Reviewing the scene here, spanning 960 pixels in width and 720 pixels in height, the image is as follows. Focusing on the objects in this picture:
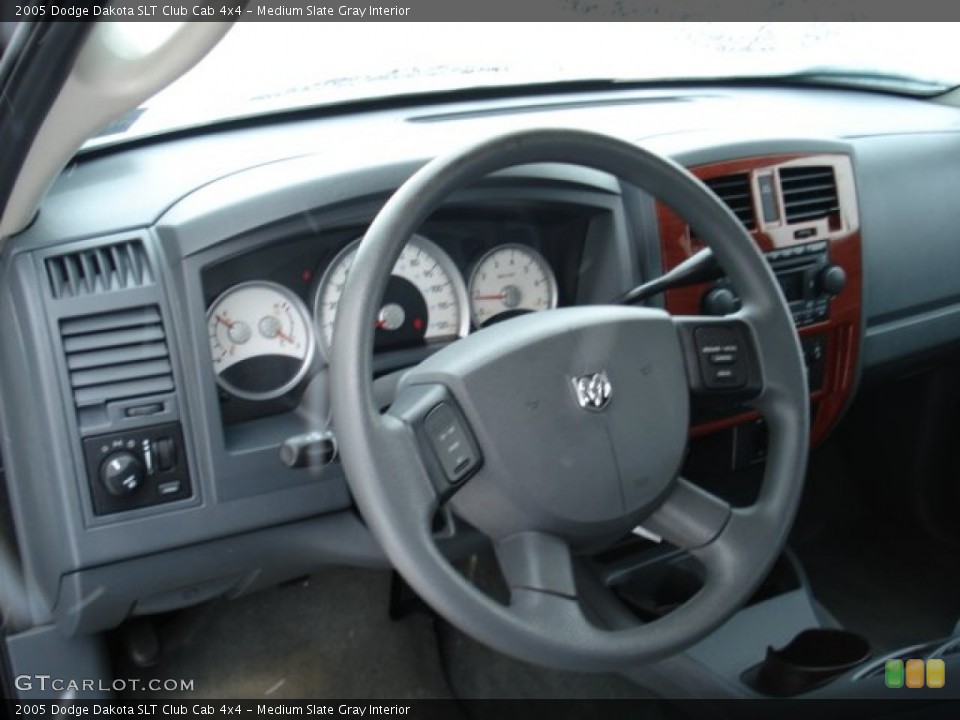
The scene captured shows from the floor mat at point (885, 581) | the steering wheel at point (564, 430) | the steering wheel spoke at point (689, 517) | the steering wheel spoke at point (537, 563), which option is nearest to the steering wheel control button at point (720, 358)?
the steering wheel at point (564, 430)

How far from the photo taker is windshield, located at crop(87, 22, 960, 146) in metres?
1.83

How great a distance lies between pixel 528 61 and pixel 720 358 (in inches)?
41.1

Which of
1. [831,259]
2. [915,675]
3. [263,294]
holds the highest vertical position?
[263,294]

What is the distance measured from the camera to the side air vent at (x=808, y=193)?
2008 millimetres

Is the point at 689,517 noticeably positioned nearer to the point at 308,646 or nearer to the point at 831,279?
the point at 831,279

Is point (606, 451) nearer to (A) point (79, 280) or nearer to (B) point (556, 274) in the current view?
(B) point (556, 274)

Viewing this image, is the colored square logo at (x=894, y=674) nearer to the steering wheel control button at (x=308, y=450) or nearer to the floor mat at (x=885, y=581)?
the floor mat at (x=885, y=581)

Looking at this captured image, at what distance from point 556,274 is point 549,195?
20 cm

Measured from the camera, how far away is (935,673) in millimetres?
1687

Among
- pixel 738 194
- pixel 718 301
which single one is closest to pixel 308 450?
pixel 718 301

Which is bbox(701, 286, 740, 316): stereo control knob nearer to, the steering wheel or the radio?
the radio

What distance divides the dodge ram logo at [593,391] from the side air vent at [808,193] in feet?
2.83

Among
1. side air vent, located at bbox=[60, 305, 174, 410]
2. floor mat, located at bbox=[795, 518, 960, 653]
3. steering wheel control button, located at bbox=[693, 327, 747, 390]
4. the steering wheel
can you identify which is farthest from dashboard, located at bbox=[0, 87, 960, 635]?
floor mat, located at bbox=[795, 518, 960, 653]

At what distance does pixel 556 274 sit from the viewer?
1844 millimetres
